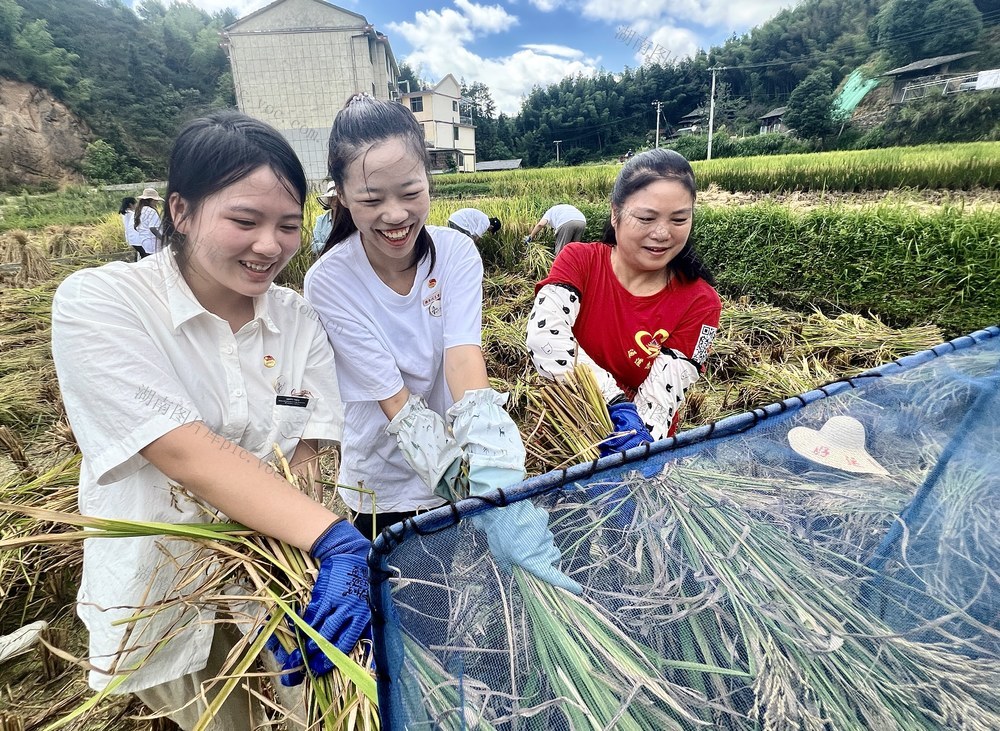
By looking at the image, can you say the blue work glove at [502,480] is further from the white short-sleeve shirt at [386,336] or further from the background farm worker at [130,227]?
the background farm worker at [130,227]

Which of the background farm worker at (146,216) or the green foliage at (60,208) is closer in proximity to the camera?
the background farm worker at (146,216)

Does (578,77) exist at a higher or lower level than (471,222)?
higher

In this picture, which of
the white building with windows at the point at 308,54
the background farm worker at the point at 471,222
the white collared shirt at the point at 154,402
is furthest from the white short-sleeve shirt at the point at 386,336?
the white building with windows at the point at 308,54

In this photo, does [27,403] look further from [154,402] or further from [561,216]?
[561,216]

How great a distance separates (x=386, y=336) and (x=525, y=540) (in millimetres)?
852

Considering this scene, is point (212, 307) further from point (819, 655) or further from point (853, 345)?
point (853, 345)

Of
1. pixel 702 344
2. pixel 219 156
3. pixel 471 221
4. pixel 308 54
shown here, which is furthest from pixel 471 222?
pixel 308 54

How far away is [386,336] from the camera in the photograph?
4.43ft

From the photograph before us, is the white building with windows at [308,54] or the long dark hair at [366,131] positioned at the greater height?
the white building with windows at [308,54]

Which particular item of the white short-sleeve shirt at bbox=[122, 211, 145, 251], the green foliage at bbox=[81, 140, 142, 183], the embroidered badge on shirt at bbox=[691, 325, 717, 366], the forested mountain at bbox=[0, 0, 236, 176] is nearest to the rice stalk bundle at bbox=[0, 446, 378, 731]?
the embroidered badge on shirt at bbox=[691, 325, 717, 366]

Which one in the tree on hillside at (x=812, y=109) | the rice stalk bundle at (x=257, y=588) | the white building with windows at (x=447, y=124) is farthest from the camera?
the white building with windows at (x=447, y=124)

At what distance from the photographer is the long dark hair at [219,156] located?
0.92 m

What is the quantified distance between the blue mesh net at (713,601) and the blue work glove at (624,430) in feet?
1.40

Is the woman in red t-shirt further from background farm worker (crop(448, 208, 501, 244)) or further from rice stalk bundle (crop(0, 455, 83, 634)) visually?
background farm worker (crop(448, 208, 501, 244))
